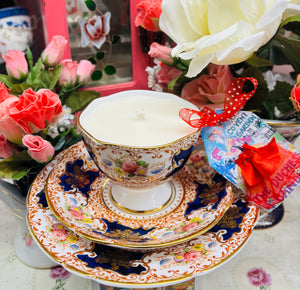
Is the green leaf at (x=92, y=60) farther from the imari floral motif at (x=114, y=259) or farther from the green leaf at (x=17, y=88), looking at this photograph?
the imari floral motif at (x=114, y=259)

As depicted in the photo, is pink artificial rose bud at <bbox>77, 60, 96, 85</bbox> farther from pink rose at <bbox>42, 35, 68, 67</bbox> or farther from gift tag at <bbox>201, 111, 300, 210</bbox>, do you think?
gift tag at <bbox>201, 111, 300, 210</bbox>

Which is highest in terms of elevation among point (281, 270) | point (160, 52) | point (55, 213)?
point (160, 52)

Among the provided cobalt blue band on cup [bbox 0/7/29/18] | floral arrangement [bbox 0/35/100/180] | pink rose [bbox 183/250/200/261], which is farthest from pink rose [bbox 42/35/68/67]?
pink rose [bbox 183/250/200/261]

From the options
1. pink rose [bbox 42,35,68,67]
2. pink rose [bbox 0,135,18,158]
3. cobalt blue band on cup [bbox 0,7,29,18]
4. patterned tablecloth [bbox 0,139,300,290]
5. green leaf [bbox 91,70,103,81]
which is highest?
cobalt blue band on cup [bbox 0,7,29,18]

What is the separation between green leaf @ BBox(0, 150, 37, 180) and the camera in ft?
1.28

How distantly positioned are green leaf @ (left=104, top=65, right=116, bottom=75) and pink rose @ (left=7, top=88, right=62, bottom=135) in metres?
0.19

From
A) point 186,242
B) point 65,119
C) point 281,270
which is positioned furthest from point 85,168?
point 281,270

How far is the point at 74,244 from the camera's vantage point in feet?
1.11

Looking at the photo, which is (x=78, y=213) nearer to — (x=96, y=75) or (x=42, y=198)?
(x=42, y=198)

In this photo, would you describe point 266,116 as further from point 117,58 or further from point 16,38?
point 16,38

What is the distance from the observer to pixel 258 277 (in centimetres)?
42

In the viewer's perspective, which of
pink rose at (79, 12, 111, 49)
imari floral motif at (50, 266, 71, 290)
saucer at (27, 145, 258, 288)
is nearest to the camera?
saucer at (27, 145, 258, 288)

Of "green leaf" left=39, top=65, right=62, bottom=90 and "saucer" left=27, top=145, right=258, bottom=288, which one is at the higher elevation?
"green leaf" left=39, top=65, right=62, bottom=90

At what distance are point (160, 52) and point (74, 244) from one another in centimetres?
28
